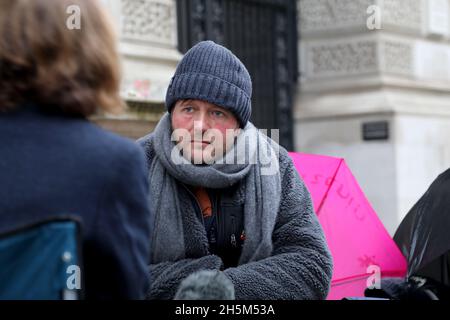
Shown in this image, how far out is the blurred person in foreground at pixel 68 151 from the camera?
6.17 ft

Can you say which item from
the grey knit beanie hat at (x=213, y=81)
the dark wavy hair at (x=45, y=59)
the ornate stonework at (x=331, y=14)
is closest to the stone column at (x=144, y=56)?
the ornate stonework at (x=331, y=14)

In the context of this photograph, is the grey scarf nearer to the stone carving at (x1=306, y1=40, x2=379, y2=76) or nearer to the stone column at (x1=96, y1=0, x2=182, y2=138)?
the stone column at (x1=96, y1=0, x2=182, y2=138)

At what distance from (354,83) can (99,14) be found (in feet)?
23.3

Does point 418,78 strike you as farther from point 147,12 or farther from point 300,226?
point 300,226

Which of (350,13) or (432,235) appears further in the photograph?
(350,13)

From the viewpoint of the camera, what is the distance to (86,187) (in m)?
1.89

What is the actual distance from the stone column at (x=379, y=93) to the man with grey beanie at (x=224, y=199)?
576cm

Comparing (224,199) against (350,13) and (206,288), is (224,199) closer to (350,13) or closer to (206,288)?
(206,288)

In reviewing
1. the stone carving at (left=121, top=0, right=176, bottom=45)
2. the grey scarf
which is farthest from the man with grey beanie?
the stone carving at (left=121, top=0, right=176, bottom=45)

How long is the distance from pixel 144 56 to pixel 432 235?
13.1 ft

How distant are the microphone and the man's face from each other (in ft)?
2.44

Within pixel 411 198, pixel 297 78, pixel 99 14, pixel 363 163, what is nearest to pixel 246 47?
pixel 297 78

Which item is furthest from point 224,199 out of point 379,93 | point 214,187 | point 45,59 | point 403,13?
point 403,13

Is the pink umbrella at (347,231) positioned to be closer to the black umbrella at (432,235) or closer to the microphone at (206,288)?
the black umbrella at (432,235)
